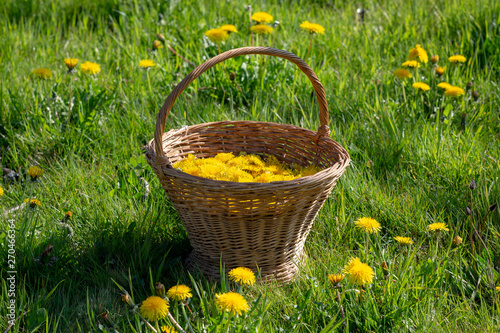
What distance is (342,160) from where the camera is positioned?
71.9 inches

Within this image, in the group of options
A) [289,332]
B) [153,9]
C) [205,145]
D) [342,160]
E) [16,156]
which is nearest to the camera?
[289,332]

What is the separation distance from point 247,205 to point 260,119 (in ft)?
3.84

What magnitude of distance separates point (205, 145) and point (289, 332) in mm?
1040

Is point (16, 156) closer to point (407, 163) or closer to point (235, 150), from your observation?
point (235, 150)

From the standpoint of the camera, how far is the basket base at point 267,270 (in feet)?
6.09

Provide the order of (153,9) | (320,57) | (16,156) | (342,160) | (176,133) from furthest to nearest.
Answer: (153,9), (320,57), (16,156), (176,133), (342,160)

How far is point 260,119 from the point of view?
2732mm

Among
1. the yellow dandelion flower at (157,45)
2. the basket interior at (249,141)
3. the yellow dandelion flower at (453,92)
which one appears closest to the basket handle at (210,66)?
the basket interior at (249,141)

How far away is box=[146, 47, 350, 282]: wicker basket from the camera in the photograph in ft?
5.28

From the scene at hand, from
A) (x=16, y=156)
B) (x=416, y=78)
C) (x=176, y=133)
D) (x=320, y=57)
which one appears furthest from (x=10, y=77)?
(x=416, y=78)

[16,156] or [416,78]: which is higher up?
[416,78]

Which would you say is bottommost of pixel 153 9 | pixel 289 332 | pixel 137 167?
pixel 289 332

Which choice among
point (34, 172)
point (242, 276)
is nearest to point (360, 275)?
point (242, 276)

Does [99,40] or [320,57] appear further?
[99,40]
